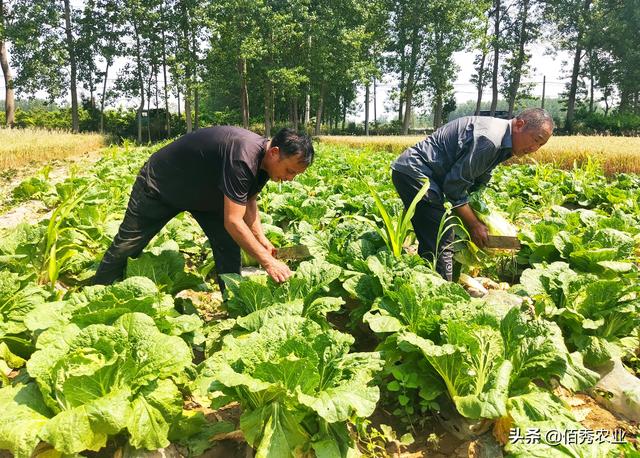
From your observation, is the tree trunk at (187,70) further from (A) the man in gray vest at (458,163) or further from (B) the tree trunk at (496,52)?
(A) the man in gray vest at (458,163)

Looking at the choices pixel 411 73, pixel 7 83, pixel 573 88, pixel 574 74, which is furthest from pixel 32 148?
pixel 574 74

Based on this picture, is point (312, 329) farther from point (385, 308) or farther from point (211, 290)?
point (211, 290)

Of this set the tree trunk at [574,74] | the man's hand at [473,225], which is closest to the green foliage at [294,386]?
the man's hand at [473,225]

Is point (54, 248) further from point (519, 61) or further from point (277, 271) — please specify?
A: point (519, 61)

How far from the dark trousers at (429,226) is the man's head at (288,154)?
1.17m

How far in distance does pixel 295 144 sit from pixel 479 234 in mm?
1840

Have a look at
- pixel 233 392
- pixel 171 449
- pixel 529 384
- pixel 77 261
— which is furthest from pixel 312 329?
pixel 77 261

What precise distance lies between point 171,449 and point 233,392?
39 cm

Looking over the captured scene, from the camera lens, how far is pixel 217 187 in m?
3.00

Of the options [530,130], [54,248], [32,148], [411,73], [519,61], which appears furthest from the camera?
[411,73]

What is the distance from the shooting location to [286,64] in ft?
103

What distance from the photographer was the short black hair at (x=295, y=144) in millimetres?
2648

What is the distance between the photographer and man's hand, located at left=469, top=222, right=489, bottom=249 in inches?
142

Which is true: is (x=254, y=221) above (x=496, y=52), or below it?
below
